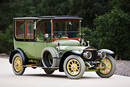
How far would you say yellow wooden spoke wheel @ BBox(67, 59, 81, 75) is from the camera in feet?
54.1

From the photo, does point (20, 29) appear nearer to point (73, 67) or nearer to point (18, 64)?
point (18, 64)

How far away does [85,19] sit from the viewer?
38344mm

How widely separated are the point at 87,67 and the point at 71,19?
269 cm

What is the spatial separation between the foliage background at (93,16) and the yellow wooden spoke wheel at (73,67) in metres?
14.6

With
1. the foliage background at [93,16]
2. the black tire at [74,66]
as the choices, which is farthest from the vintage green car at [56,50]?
the foliage background at [93,16]

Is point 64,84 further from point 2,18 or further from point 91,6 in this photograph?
point 2,18

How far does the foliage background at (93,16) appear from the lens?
103 ft

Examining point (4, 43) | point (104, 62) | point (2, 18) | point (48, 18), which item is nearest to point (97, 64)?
point (104, 62)

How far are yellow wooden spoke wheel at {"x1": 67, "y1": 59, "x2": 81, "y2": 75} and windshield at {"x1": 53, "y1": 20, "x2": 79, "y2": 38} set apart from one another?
1.75 metres

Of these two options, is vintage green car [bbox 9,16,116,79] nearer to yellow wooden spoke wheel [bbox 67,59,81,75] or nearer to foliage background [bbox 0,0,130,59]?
yellow wooden spoke wheel [bbox 67,59,81,75]

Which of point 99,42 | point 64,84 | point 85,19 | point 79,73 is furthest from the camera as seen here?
point 85,19

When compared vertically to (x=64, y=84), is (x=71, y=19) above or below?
above

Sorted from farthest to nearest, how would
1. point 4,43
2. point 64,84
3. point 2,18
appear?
point 2,18 < point 4,43 < point 64,84

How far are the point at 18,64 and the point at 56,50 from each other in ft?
7.55
